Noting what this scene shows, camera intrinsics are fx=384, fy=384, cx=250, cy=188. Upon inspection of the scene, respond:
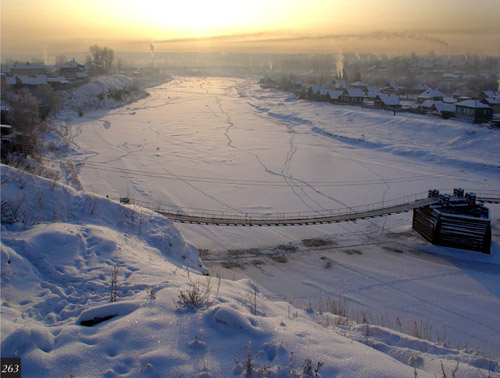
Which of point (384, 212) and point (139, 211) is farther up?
point (139, 211)

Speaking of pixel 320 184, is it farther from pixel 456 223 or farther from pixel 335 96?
pixel 335 96

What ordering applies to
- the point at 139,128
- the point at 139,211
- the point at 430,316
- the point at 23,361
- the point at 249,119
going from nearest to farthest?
the point at 23,361
the point at 430,316
the point at 139,211
the point at 139,128
the point at 249,119

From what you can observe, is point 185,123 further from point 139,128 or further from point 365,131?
point 365,131

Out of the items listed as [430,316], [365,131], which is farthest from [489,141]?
[430,316]

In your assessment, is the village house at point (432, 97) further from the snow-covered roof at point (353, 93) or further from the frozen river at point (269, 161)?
the frozen river at point (269, 161)

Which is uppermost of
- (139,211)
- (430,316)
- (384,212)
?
(139,211)

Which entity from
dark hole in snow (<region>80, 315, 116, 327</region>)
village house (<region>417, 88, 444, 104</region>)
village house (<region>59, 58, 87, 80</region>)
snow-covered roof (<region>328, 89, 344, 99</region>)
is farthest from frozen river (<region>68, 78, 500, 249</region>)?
village house (<region>59, 58, 87, 80</region>)

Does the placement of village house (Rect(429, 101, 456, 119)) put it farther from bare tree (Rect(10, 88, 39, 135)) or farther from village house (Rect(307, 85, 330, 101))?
bare tree (Rect(10, 88, 39, 135))

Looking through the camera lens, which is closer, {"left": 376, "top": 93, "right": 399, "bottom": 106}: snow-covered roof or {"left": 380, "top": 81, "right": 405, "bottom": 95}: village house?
{"left": 376, "top": 93, "right": 399, "bottom": 106}: snow-covered roof
